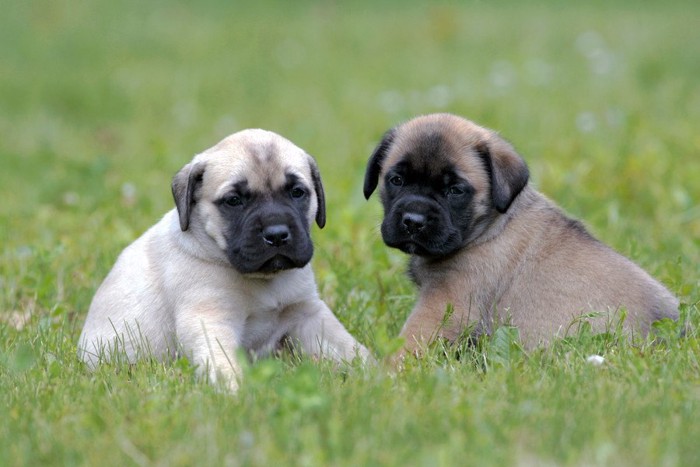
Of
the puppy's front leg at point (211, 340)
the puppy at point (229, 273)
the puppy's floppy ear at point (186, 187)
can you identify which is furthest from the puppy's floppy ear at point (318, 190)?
the puppy's front leg at point (211, 340)

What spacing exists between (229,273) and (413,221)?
0.91 meters

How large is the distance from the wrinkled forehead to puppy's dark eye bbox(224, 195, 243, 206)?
4 cm

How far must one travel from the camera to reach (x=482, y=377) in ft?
14.0

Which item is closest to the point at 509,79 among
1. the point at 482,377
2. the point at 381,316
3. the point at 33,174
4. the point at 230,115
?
the point at 230,115

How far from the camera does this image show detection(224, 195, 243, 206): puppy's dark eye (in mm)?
4897

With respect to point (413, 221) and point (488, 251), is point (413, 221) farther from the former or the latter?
point (488, 251)

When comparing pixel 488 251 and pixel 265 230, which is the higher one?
pixel 265 230

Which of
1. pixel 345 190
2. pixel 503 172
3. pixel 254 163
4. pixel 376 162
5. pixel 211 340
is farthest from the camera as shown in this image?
pixel 345 190

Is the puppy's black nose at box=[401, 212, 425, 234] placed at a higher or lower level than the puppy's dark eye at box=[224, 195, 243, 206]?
lower

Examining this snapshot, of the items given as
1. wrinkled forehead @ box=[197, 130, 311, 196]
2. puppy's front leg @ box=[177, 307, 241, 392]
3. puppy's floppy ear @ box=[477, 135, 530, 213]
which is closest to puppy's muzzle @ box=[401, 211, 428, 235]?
puppy's floppy ear @ box=[477, 135, 530, 213]

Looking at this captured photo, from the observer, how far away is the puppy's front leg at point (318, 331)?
4984 mm

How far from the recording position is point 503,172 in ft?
16.7

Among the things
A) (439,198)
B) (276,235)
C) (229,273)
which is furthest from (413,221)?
(229,273)

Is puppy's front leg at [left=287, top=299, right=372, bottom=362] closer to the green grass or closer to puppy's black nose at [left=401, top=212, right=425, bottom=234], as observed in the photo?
the green grass
